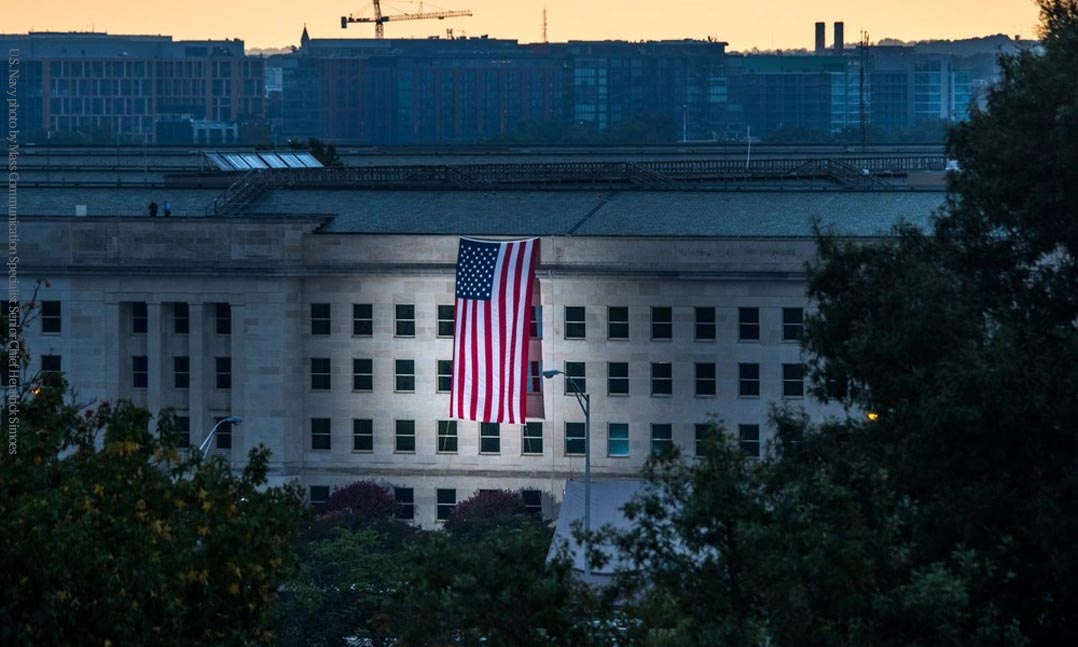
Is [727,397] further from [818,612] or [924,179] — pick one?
[818,612]

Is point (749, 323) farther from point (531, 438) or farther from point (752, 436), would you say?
point (531, 438)

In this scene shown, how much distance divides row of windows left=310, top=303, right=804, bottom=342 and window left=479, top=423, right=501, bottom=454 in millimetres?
3350

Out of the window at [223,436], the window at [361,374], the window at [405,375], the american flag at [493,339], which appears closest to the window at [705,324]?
the american flag at [493,339]

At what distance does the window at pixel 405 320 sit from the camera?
93.6 m

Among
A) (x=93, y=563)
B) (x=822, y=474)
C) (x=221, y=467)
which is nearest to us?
(x=93, y=563)

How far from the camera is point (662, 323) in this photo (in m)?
91.9

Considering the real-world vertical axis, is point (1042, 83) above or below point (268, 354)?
above

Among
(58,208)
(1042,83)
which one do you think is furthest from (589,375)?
(1042,83)

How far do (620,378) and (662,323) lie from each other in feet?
7.57

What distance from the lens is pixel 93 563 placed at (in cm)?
3250

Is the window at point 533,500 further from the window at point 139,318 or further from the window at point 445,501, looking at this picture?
the window at point 139,318

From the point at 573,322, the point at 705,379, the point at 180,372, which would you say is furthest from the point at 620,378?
the point at 180,372

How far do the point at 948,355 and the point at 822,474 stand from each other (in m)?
5.40

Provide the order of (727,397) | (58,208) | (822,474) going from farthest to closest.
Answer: (58,208), (727,397), (822,474)
